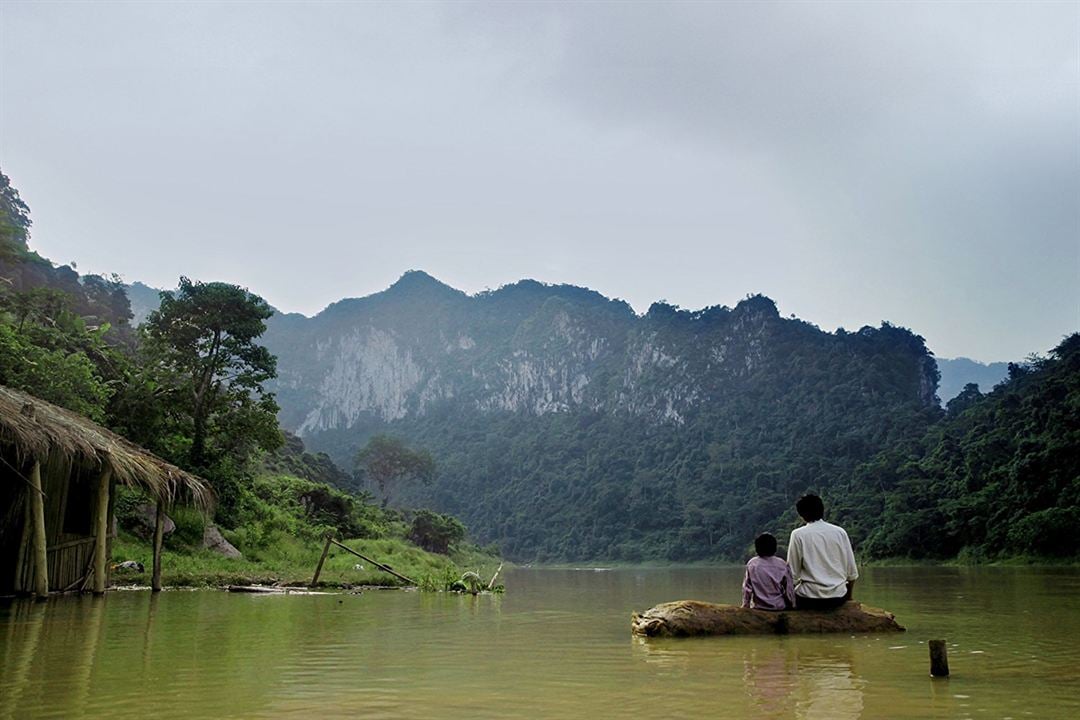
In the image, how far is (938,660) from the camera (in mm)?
4863

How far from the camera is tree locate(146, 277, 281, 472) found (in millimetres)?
24156

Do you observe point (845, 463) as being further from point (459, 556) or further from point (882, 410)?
point (459, 556)

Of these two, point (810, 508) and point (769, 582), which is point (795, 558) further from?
point (810, 508)

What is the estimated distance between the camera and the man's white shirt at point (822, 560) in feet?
24.7

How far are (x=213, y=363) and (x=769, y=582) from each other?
20115mm

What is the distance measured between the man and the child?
0.30ft

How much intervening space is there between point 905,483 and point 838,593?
145ft

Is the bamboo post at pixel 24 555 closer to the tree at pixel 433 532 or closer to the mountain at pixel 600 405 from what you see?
the tree at pixel 433 532

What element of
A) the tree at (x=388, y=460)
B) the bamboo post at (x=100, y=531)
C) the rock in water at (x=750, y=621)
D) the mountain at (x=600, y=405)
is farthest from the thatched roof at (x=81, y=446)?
the tree at (x=388, y=460)

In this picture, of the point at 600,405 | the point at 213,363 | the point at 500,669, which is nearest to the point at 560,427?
the point at 600,405

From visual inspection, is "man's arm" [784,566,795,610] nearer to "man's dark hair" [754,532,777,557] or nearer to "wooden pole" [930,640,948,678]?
"man's dark hair" [754,532,777,557]

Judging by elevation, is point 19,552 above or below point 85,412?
below

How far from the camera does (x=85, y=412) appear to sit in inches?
736

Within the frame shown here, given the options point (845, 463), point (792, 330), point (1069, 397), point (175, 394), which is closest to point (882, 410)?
point (845, 463)
